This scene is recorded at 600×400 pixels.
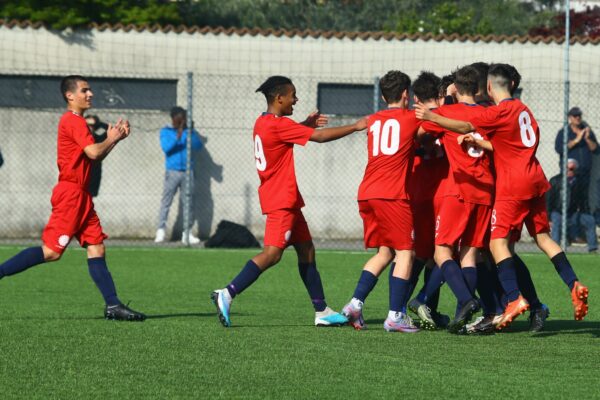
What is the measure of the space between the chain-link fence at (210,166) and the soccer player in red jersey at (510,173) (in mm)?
11591

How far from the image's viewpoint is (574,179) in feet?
63.9

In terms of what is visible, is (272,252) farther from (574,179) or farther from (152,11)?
(152,11)

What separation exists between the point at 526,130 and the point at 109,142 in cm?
310

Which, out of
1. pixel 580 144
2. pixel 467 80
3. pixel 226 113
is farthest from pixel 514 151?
pixel 226 113

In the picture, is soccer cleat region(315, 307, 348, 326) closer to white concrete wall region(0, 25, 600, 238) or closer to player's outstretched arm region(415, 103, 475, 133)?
player's outstretched arm region(415, 103, 475, 133)

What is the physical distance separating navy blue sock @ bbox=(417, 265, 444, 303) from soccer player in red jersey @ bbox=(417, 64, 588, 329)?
62 centimetres

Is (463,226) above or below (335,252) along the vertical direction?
above

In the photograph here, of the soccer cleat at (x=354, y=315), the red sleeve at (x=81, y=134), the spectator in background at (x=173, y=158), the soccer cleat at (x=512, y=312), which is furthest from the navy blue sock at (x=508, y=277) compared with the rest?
the spectator in background at (x=173, y=158)

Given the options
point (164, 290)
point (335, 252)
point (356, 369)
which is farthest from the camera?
point (335, 252)

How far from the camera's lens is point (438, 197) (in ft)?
31.7

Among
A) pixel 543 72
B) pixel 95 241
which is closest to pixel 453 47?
pixel 543 72

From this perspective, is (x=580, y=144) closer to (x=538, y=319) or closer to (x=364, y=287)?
(x=538, y=319)

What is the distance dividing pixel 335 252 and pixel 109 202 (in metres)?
4.51

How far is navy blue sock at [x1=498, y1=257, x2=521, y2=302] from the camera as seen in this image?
30.0 ft
